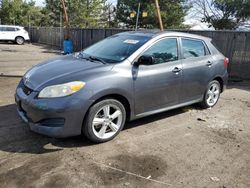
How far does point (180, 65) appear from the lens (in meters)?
5.05

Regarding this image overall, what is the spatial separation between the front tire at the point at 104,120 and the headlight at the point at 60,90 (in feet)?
1.17

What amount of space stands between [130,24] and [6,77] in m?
24.6

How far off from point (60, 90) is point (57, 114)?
316mm

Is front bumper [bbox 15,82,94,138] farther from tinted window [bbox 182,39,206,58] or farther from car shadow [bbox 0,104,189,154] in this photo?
tinted window [bbox 182,39,206,58]

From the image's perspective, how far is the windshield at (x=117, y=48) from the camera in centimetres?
455

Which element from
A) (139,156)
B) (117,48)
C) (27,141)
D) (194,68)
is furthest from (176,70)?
(27,141)

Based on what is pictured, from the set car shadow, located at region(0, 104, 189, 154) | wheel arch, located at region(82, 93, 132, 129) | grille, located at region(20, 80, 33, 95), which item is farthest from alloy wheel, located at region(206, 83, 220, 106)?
grille, located at region(20, 80, 33, 95)

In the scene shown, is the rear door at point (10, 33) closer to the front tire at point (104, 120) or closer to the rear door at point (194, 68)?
the rear door at point (194, 68)

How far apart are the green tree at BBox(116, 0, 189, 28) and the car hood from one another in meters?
25.3

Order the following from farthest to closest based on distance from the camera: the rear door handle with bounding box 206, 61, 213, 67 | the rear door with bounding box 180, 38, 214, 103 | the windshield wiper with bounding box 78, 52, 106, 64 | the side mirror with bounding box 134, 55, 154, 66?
the rear door handle with bounding box 206, 61, 213, 67, the rear door with bounding box 180, 38, 214, 103, the windshield wiper with bounding box 78, 52, 106, 64, the side mirror with bounding box 134, 55, 154, 66

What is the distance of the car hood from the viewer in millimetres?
3920

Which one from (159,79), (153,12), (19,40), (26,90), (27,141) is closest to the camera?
A: (26,90)

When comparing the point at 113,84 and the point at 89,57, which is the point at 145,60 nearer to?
the point at 113,84

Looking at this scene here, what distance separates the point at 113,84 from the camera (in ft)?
13.4
